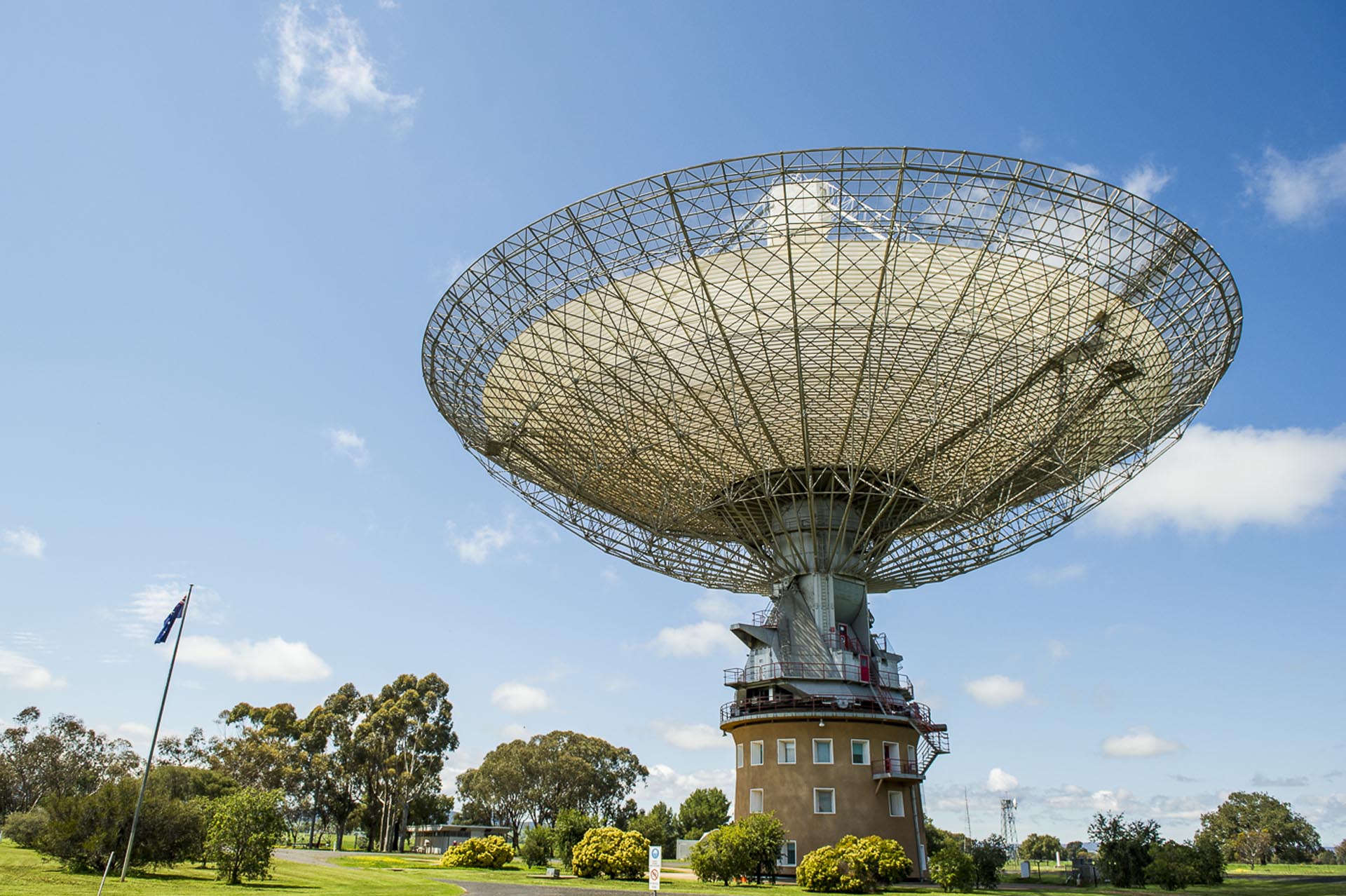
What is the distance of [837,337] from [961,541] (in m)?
17.0

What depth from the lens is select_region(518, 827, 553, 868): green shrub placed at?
5291 cm

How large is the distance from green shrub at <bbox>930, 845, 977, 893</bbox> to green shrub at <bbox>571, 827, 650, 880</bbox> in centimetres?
1276

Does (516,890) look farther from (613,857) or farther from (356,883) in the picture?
(613,857)

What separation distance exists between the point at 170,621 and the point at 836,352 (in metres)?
25.8

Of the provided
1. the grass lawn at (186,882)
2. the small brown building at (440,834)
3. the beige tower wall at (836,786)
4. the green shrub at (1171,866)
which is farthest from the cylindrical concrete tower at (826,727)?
the small brown building at (440,834)

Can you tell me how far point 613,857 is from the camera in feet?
131

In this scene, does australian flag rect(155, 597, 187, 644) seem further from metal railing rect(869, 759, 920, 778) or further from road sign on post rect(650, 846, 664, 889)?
metal railing rect(869, 759, 920, 778)

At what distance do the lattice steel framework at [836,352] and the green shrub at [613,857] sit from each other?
14.3 m

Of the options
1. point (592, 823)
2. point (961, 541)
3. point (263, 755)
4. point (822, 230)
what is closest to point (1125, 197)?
point (822, 230)

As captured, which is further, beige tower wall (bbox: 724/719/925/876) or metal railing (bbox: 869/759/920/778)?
metal railing (bbox: 869/759/920/778)

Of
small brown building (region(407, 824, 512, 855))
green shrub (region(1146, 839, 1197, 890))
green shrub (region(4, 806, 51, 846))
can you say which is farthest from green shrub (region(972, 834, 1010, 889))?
small brown building (region(407, 824, 512, 855))

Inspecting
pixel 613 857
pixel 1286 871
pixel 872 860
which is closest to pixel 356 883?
pixel 613 857

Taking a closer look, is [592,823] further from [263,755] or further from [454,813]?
[454,813]

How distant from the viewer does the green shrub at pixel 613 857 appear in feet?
132
